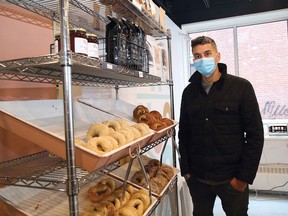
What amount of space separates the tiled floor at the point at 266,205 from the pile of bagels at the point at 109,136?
7.55 ft

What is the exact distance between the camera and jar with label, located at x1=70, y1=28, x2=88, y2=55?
3.02ft

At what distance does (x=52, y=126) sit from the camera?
3.87ft

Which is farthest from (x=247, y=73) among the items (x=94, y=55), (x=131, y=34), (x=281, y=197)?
(x=94, y=55)

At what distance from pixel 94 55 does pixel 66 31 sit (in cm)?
19

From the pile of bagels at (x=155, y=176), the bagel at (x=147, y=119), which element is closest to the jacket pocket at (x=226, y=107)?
the bagel at (x=147, y=119)

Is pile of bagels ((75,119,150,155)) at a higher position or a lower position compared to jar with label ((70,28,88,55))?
lower

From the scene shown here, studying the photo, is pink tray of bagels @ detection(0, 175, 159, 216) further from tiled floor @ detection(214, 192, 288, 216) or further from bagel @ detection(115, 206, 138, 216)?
tiled floor @ detection(214, 192, 288, 216)

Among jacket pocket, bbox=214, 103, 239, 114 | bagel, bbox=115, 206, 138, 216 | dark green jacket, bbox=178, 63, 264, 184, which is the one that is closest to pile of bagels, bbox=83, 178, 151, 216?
bagel, bbox=115, 206, 138, 216

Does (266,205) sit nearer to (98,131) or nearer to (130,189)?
(130,189)

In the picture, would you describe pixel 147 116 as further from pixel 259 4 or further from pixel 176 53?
pixel 259 4

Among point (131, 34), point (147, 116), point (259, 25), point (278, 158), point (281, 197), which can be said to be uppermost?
point (259, 25)

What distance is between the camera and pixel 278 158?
3.61 metres

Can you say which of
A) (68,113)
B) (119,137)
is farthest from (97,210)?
(68,113)

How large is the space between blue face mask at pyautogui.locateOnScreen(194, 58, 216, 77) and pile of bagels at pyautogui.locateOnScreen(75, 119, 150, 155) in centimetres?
67
